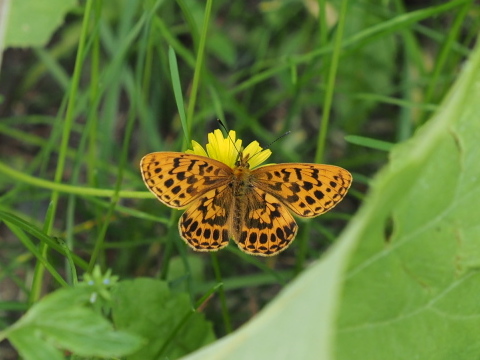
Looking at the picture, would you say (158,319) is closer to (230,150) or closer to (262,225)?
(262,225)

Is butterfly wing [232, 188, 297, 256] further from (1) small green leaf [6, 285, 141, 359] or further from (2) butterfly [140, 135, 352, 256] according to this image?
(1) small green leaf [6, 285, 141, 359]

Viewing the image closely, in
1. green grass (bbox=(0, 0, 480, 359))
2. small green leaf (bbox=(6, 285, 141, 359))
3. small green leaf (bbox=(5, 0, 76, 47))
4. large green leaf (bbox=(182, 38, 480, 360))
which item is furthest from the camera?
small green leaf (bbox=(5, 0, 76, 47))

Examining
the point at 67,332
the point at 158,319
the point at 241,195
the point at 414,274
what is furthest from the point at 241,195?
the point at 67,332

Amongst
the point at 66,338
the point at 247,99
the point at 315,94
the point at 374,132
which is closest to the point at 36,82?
the point at 247,99

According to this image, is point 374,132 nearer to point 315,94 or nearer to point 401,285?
point 315,94

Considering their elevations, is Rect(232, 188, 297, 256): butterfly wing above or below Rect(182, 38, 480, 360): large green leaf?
below

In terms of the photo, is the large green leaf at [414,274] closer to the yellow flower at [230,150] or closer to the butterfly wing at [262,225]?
the butterfly wing at [262,225]

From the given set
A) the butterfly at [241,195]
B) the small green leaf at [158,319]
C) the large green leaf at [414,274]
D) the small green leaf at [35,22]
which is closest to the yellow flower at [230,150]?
the butterfly at [241,195]

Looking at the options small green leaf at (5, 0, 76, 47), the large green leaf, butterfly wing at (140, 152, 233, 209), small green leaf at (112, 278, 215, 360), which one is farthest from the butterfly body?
small green leaf at (5, 0, 76, 47)
